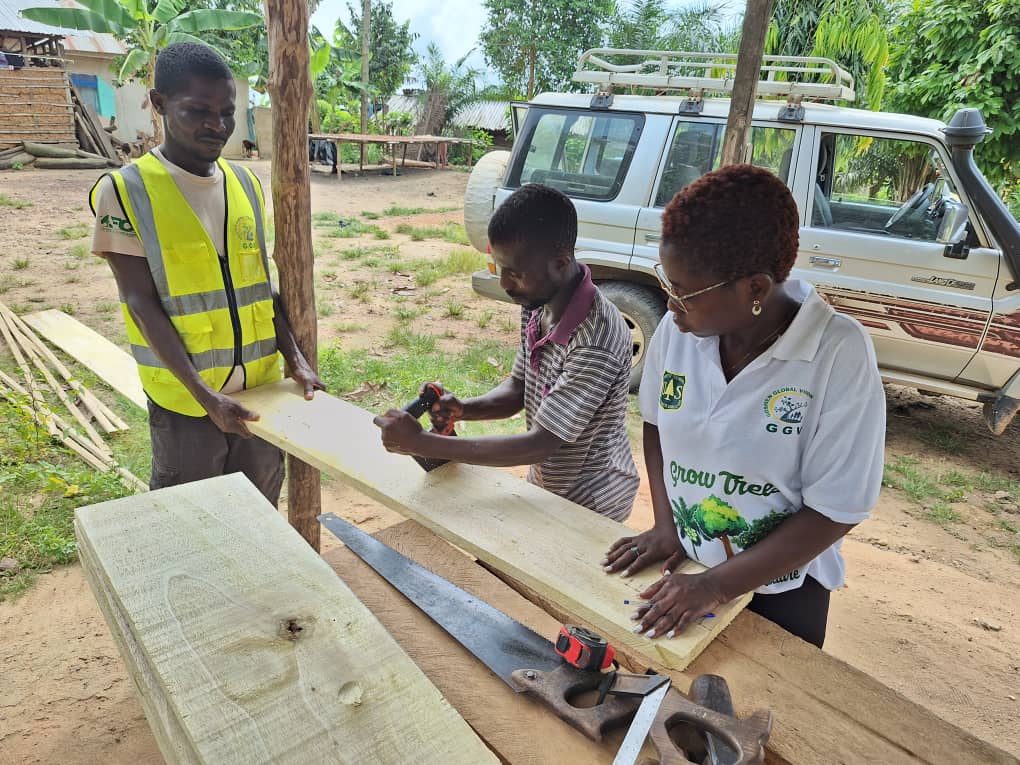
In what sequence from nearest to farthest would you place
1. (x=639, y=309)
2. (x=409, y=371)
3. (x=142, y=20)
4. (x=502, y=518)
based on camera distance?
1. (x=502, y=518)
2. (x=639, y=309)
3. (x=409, y=371)
4. (x=142, y=20)

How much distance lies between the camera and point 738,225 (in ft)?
4.30

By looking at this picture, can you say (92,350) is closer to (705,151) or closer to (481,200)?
(481,200)

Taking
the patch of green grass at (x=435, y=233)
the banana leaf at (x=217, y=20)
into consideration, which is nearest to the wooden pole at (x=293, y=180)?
the patch of green grass at (x=435, y=233)

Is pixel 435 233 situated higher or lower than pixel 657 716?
lower

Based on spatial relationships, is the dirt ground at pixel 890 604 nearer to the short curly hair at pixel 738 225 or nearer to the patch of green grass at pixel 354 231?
the short curly hair at pixel 738 225

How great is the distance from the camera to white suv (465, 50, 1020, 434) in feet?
14.8

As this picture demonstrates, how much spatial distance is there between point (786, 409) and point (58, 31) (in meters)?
26.6

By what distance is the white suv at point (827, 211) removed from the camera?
14.8 feet

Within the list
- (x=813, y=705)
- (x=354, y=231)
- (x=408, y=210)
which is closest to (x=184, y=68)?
(x=813, y=705)

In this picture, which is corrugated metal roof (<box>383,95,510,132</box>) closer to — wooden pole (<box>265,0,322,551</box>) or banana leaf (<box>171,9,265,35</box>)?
banana leaf (<box>171,9,265,35</box>)

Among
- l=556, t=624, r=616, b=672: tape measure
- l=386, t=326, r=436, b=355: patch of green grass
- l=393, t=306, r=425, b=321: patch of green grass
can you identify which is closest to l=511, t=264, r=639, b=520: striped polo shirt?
l=556, t=624, r=616, b=672: tape measure

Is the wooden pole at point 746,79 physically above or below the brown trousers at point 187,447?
above

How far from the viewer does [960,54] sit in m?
7.26

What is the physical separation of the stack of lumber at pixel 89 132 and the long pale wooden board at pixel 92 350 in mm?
13640
